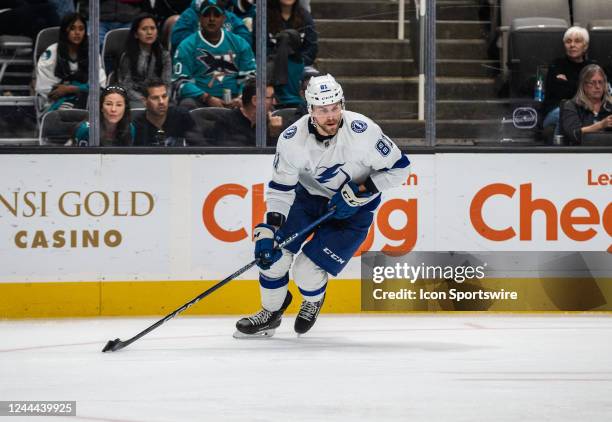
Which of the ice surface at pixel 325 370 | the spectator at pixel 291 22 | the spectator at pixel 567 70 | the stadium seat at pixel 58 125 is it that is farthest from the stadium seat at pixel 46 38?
the spectator at pixel 567 70

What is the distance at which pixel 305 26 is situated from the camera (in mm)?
6641

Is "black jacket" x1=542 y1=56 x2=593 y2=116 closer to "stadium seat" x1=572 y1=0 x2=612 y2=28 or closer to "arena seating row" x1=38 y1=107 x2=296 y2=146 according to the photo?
"stadium seat" x1=572 y1=0 x2=612 y2=28

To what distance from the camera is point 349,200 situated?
5.43 meters

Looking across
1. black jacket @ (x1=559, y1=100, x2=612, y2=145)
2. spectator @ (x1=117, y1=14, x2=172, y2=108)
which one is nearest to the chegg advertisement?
black jacket @ (x1=559, y1=100, x2=612, y2=145)

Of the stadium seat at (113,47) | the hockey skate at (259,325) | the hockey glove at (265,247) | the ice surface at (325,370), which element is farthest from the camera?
the stadium seat at (113,47)

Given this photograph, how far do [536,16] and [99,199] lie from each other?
99.5 inches

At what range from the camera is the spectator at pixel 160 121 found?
21.5 ft

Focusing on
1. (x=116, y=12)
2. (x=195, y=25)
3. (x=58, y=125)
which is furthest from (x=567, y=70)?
(x=58, y=125)

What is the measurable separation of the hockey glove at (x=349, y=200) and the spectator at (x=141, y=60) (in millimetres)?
1525

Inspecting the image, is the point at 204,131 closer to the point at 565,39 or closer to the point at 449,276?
the point at 449,276

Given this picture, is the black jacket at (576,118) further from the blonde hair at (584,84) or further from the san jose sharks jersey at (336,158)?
the san jose sharks jersey at (336,158)

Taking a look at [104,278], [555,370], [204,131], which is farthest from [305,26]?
[555,370]

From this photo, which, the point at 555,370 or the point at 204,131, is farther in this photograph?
the point at 204,131

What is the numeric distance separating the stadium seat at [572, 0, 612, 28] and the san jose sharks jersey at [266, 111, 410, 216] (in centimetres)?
176
